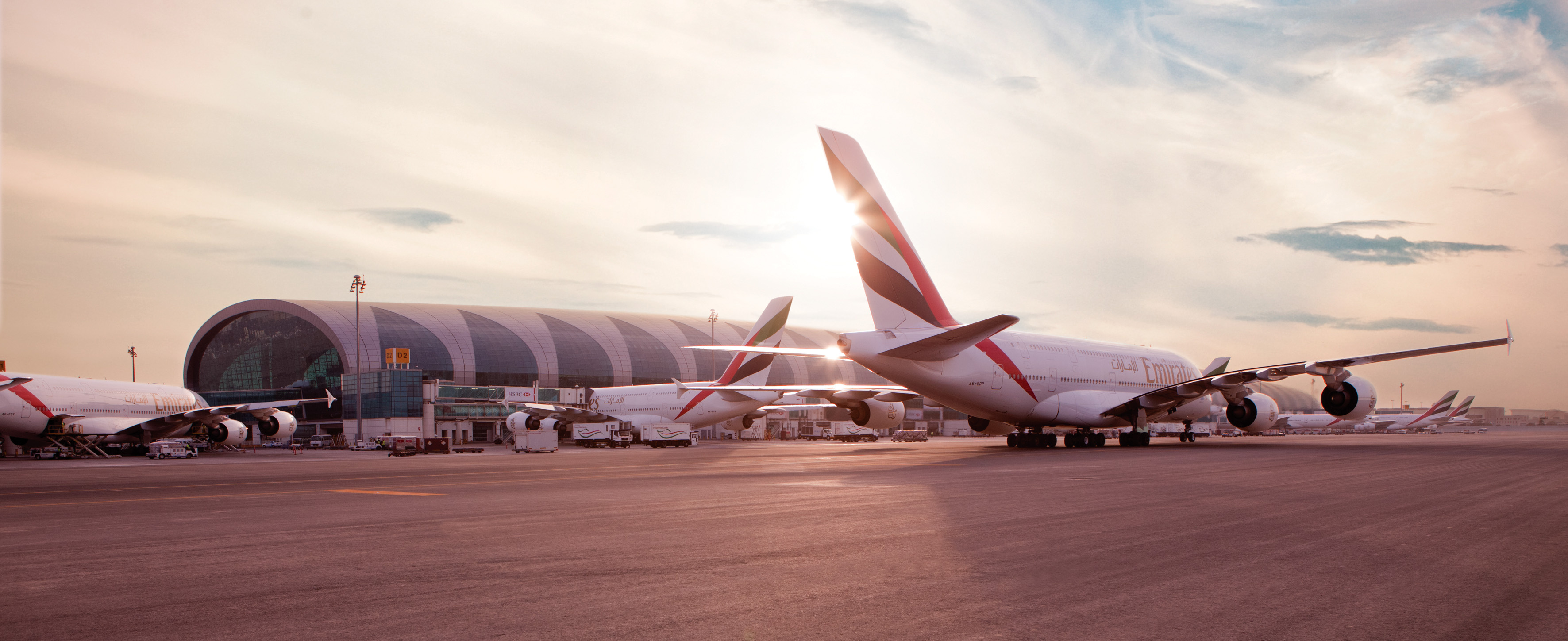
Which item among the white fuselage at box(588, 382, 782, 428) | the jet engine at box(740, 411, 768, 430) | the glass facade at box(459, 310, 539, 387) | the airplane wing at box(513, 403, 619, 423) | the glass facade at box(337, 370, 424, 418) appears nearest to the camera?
the white fuselage at box(588, 382, 782, 428)

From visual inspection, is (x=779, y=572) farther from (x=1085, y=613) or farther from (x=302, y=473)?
(x=302, y=473)

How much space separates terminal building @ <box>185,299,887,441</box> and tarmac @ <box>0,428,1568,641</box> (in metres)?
60.6

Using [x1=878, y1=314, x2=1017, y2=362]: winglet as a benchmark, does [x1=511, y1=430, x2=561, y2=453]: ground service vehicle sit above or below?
below

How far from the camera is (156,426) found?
48219 mm

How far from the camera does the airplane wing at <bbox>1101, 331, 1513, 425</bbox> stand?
29922mm

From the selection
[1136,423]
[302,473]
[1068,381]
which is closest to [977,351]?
[1068,381]

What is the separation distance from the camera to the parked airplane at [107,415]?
44.2 metres

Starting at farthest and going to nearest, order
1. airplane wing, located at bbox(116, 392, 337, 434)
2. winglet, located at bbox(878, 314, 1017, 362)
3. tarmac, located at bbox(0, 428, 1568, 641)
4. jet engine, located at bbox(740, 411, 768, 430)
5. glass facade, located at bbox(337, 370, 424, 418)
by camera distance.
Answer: glass facade, located at bbox(337, 370, 424, 418) < jet engine, located at bbox(740, 411, 768, 430) < airplane wing, located at bbox(116, 392, 337, 434) < winglet, located at bbox(878, 314, 1017, 362) < tarmac, located at bbox(0, 428, 1568, 641)

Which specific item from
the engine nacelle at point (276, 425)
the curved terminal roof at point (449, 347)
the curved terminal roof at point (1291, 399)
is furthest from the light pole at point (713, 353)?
the curved terminal roof at point (1291, 399)

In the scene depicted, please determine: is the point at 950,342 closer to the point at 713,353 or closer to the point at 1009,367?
the point at 1009,367

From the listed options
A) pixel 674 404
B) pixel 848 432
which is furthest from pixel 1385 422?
pixel 674 404

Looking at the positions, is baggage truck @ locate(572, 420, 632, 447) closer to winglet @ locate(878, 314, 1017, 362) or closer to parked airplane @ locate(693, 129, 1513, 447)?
parked airplane @ locate(693, 129, 1513, 447)

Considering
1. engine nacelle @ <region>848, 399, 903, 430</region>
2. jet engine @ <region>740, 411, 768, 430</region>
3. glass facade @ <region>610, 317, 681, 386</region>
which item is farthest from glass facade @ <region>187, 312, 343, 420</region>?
engine nacelle @ <region>848, 399, 903, 430</region>

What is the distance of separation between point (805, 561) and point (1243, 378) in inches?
1143
